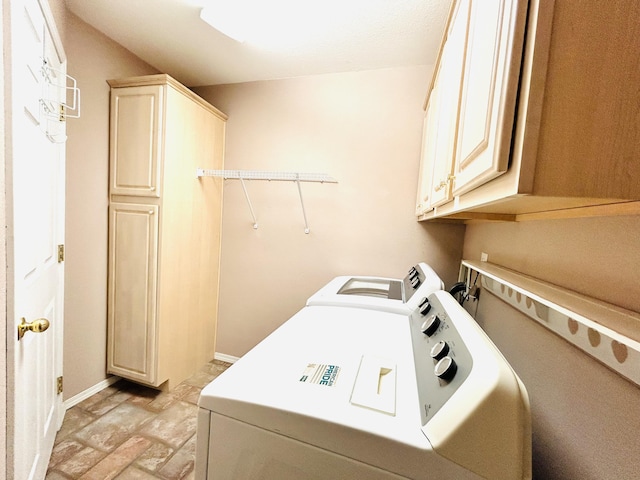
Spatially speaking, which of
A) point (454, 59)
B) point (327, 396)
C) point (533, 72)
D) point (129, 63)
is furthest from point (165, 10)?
point (327, 396)

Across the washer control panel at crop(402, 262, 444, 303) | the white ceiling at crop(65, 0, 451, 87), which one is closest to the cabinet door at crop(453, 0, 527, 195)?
the washer control panel at crop(402, 262, 444, 303)

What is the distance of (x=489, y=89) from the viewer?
1.86 ft

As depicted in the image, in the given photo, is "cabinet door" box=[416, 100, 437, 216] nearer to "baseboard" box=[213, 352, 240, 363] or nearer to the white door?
the white door

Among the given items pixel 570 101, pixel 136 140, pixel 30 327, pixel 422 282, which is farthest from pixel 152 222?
pixel 570 101

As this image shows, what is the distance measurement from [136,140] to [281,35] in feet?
4.10

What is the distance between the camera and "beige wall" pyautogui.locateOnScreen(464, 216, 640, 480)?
21.8 inches

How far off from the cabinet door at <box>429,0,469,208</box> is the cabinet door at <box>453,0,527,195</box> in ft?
0.35

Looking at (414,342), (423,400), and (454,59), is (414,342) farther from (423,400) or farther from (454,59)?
(454,59)

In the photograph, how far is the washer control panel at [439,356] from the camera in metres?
0.58

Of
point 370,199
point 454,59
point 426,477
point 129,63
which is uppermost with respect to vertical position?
point 129,63

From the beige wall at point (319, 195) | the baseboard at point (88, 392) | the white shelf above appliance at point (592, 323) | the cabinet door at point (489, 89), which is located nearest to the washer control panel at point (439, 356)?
the white shelf above appliance at point (592, 323)

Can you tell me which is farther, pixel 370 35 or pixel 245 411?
pixel 370 35

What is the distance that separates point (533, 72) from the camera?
0.43 m

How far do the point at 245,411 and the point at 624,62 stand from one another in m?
0.94
